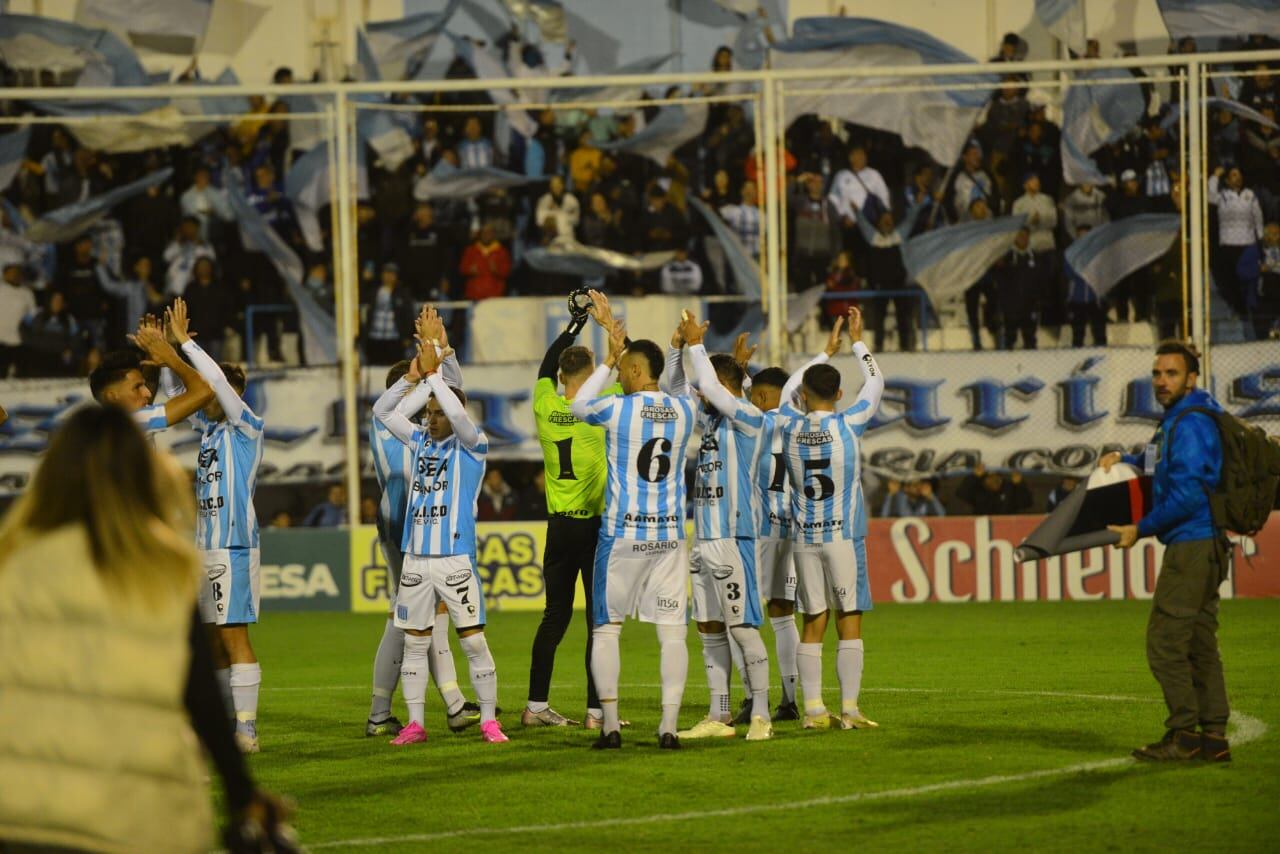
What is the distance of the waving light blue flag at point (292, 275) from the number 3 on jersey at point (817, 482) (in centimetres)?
1104

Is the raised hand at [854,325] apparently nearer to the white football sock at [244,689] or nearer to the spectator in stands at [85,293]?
the white football sock at [244,689]

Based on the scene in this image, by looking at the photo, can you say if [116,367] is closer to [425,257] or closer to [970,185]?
[425,257]

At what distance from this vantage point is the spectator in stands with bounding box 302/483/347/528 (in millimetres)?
20906

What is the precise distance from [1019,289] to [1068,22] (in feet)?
17.0

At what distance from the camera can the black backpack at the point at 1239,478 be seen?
8.30 m

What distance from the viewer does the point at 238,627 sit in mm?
9852

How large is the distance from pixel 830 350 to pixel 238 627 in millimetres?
4233

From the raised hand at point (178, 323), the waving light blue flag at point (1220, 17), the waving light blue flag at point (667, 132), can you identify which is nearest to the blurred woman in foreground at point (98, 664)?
the raised hand at point (178, 323)

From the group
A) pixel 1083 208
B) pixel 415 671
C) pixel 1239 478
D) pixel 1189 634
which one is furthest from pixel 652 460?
pixel 1083 208

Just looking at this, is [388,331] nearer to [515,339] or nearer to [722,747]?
[515,339]

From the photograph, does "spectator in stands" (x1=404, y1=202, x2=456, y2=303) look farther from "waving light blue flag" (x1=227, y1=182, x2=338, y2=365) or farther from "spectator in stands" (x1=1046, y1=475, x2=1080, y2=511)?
"spectator in stands" (x1=1046, y1=475, x2=1080, y2=511)

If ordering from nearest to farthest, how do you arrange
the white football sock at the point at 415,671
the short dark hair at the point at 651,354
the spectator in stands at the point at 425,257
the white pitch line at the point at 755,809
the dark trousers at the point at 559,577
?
the white pitch line at the point at 755,809 < the short dark hair at the point at 651,354 < the white football sock at the point at 415,671 < the dark trousers at the point at 559,577 < the spectator in stands at the point at 425,257

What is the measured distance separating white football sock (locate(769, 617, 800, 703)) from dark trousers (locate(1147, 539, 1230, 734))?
301 centimetres

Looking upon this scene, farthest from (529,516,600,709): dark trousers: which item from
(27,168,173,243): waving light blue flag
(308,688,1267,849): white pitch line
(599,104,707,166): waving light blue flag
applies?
(27,168,173,243): waving light blue flag
